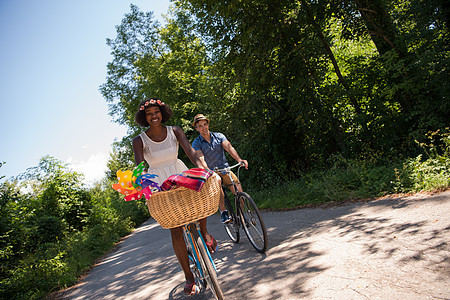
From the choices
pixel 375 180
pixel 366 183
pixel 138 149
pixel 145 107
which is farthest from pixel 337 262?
pixel 375 180

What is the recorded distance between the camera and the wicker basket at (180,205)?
3.15m

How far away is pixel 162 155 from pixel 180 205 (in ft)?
3.19

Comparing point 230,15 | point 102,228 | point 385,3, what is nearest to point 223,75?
point 230,15

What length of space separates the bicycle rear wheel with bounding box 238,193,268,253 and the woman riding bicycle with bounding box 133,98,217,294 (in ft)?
4.59

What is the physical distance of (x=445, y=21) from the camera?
27.3 ft

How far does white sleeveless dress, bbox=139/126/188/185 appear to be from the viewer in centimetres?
394

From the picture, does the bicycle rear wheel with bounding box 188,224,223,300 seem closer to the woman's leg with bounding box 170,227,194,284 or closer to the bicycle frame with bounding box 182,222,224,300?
the bicycle frame with bounding box 182,222,224,300

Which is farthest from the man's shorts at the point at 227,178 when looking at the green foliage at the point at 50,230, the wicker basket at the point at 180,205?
the green foliage at the point at 50,230

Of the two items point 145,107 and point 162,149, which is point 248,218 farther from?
point 145,107

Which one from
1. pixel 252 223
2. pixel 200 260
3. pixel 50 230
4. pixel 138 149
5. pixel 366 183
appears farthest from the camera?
pixel 50 230

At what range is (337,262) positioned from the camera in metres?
3.92

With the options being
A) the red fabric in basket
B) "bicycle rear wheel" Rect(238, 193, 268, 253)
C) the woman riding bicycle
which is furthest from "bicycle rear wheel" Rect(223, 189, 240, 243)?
the red fabric in basket

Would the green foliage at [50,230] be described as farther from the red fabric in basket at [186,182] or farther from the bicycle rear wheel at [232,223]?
the red fabric in basket at [186,182]

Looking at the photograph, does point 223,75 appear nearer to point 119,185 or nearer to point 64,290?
point 64,290
